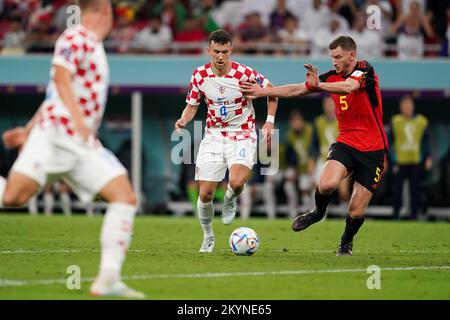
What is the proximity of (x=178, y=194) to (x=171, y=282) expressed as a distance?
15.2 meters

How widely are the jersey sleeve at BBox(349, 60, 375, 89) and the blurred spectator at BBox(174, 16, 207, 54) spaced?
11.8 meters

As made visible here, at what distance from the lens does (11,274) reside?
10.0 m

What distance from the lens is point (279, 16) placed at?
80.1ft

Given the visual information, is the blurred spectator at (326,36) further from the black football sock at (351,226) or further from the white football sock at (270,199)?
the black football sock at (351,226)

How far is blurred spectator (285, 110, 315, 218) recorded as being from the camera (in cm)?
2322

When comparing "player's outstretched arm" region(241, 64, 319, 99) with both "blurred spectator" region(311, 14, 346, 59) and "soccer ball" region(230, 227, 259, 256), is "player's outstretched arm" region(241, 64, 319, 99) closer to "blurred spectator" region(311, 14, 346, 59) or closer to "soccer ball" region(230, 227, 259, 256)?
"soccer ball" region(230, 227, 259, 256)

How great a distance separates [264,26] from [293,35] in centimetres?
79

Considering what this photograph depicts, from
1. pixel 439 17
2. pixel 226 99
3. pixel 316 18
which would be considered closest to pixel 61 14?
pixel 316 18

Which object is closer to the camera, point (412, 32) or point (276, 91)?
point (276, 91)

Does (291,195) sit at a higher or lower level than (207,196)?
lower

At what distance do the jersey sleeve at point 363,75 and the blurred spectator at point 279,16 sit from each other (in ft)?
39.4

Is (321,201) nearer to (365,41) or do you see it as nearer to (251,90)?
(251,90)

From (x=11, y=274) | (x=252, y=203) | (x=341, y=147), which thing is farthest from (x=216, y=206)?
(x=11, y=274)

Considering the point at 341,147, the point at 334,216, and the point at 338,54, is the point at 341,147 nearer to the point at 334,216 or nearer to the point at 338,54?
the point at 338,54
